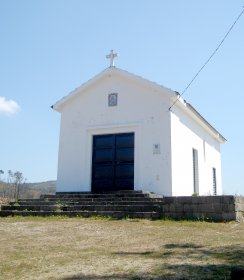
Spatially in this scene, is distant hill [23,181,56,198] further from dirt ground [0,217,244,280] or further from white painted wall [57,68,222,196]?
dirt ground [0,217,244,280]

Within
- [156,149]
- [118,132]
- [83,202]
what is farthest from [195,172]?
[83,202]

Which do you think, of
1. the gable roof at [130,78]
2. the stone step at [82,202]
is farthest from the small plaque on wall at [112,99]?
the stone step at [82,202]

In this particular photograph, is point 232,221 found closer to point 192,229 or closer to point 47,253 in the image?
point 192,229

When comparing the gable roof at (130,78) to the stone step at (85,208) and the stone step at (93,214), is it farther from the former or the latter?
the stone step at (93,214)

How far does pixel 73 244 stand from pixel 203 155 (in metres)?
14.0

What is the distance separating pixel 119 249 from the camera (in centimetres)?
661

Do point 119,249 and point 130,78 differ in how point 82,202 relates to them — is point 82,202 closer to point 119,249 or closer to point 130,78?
point 130,78

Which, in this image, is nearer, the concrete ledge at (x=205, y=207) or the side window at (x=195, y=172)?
the concrete ledge at (x=205, y=207)

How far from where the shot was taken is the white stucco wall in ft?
51.4

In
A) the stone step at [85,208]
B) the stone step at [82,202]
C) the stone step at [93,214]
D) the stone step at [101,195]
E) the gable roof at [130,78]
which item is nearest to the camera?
the stone step at [93,214]

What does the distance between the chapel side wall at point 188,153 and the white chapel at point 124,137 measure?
0.14ft

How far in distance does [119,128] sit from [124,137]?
1.47 feet

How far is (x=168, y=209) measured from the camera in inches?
450

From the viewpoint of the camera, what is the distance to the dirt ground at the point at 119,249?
4887mm
